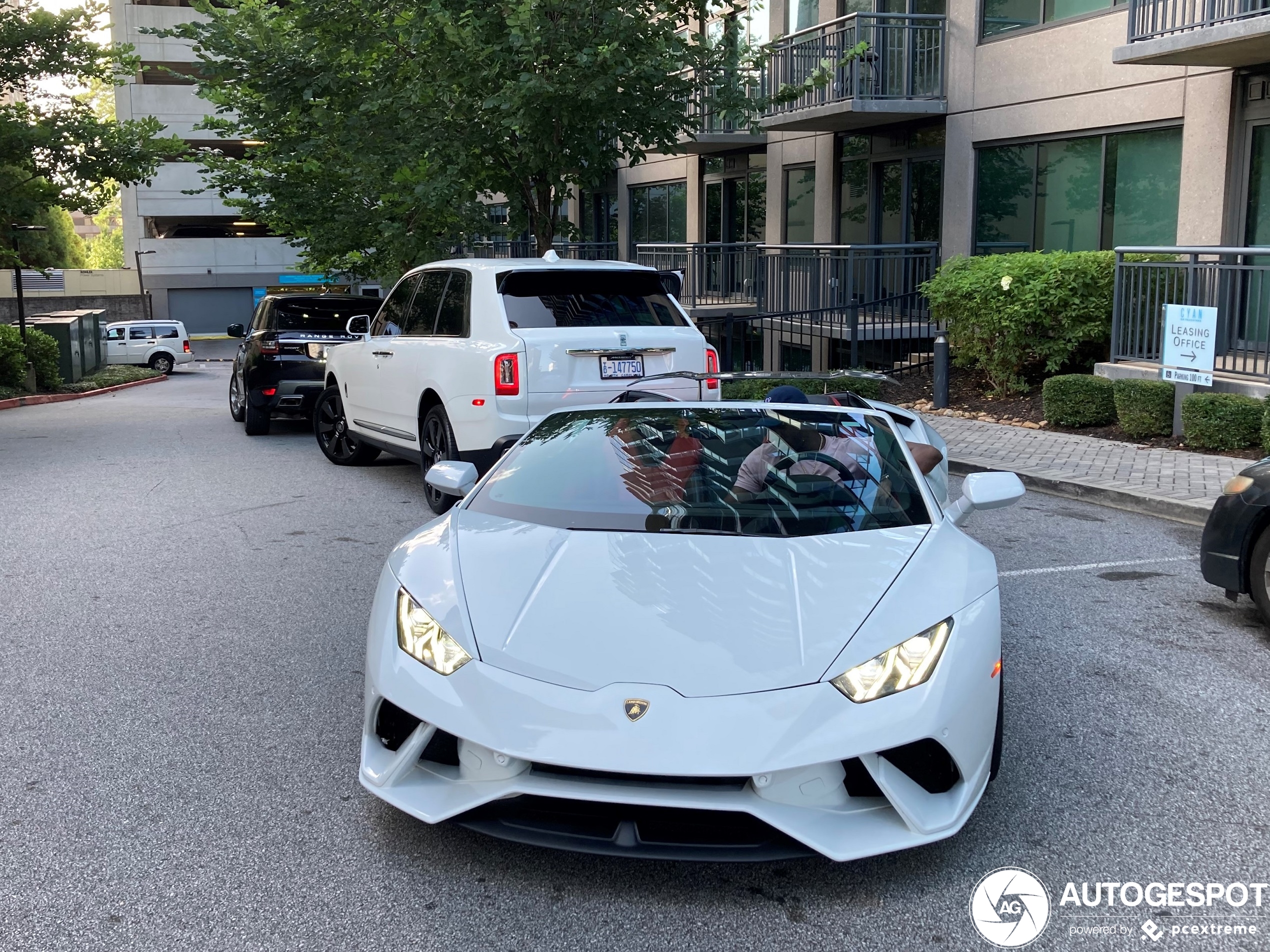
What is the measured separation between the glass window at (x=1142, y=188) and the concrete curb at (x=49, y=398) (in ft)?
63.5

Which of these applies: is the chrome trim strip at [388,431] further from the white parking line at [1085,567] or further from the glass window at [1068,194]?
the glass window at [1068,194]

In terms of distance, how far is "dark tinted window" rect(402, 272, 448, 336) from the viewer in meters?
10.1

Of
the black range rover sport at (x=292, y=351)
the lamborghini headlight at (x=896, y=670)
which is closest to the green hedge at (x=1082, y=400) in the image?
the black range rover sport at (x=292, y=351)

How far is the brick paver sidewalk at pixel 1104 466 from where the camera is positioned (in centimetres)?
934

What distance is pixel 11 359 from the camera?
24844mm

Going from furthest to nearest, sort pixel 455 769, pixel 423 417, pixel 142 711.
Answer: pixel 423 417, pixel 142 711, pixel 455 769

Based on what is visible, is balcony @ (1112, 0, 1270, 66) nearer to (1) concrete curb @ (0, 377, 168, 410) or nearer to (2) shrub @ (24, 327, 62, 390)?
(1) concrete curb @ (0, 377, 168, 410)

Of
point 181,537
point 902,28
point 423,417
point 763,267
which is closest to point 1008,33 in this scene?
point 902,28

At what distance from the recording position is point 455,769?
3602 mm

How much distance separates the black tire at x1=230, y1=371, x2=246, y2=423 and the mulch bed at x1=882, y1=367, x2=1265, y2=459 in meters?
8.82

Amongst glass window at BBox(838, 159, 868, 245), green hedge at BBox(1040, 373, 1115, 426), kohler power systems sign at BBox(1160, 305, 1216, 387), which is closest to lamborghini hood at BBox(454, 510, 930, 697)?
kohler power systems sign at BBox(1160, 305, 1216, 387)

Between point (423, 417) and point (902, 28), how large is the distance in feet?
40.7

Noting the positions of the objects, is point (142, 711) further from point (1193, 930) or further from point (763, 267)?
point (763, 267)

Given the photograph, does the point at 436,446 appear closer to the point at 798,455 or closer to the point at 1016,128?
the point at 798,455
